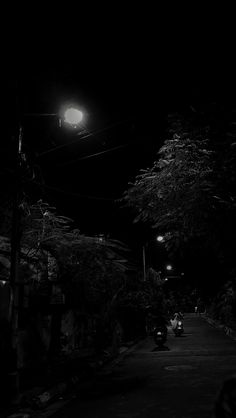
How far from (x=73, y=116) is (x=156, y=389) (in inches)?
288

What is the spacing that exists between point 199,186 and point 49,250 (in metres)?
6.26

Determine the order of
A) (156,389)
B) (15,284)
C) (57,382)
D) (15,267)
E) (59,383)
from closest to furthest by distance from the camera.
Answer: (15,284), (15,267), (156,389), (59,383), (57,382)

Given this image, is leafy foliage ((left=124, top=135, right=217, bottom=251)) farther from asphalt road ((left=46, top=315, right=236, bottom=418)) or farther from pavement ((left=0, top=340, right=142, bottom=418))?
pavement ((left=0, top=340, right=142, bottom=418))

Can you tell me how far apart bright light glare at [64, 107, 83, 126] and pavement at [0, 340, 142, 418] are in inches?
253

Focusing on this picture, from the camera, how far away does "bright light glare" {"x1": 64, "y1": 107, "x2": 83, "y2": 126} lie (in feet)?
34.2

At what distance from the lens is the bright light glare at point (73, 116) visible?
10.4m

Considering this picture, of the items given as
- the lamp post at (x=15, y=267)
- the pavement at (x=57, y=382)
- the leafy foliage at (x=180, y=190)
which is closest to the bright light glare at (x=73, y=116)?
the lamp post at (x=15, y=267)

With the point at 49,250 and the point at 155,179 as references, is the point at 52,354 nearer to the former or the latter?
the point at 49,250

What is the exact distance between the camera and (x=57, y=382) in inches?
481

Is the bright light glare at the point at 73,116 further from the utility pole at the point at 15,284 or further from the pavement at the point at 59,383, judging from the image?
the pavement at the point at 59,383

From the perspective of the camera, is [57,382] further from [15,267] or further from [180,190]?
[180,190]

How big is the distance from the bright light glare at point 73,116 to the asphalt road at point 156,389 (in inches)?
256

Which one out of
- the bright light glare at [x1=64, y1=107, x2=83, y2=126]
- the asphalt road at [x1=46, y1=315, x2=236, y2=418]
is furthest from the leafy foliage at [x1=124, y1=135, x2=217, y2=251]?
Result: the asphalt road at [x1=46, y1=315, x2=236, y2=418]

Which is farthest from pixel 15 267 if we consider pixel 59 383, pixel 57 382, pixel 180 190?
pixel 180 190
